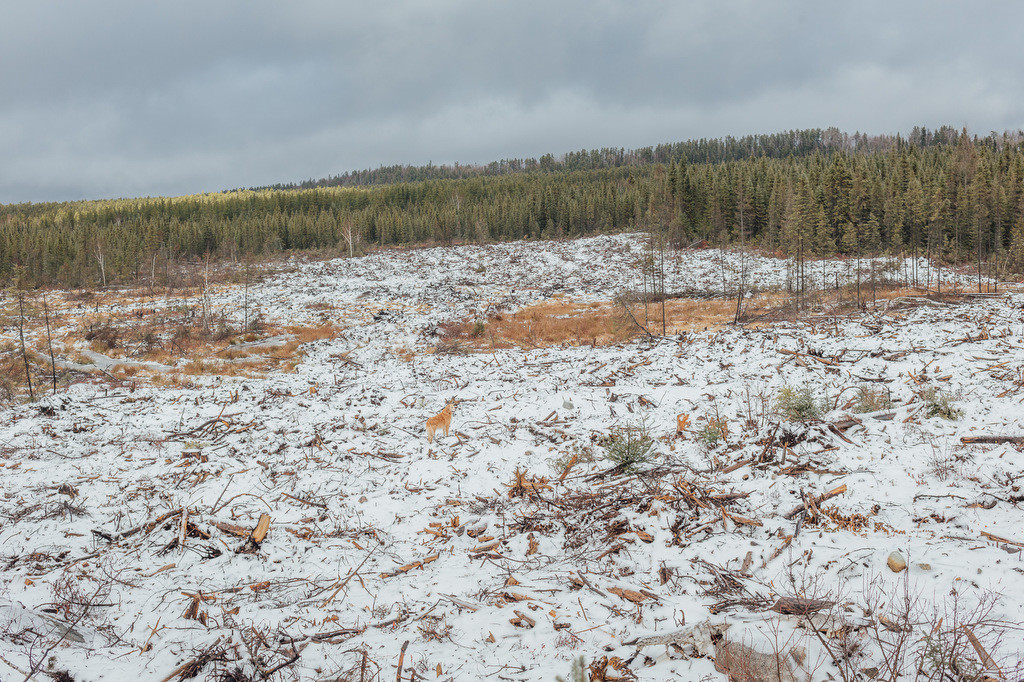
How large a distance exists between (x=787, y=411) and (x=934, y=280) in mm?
37239

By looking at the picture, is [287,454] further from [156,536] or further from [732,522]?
[732,522]

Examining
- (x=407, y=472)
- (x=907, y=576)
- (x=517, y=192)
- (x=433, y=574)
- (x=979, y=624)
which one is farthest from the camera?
(x=517, y=192)

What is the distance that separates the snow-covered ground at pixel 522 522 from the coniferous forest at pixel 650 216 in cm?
1651

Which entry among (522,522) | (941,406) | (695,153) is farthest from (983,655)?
(695,153)

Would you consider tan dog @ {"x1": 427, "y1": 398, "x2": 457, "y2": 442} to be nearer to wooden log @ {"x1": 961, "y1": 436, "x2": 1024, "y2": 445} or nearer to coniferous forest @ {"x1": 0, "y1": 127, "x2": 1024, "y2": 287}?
wooden log @ {"x1": 961, "y1": 436, "x2": 1024, "y2": 445}

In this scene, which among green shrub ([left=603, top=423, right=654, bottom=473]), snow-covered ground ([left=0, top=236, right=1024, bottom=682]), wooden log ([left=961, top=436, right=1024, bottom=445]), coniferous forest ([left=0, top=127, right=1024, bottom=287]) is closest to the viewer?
snow-covered ground ([left=0, top=236, right=1024, bottom=682])

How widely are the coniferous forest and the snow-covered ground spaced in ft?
54.2

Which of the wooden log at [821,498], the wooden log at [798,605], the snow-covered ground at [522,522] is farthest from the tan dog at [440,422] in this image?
the wooden log at [798,605]

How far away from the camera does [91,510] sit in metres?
6.50

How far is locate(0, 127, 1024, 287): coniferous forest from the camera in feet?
136

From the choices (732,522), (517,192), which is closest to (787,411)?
(732,522)

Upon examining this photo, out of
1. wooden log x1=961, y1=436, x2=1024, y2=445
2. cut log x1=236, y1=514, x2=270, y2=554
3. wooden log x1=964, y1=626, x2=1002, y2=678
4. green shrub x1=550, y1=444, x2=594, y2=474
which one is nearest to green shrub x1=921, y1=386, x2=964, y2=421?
wooden log x1=961, y1=436, x2=1024, y2=445

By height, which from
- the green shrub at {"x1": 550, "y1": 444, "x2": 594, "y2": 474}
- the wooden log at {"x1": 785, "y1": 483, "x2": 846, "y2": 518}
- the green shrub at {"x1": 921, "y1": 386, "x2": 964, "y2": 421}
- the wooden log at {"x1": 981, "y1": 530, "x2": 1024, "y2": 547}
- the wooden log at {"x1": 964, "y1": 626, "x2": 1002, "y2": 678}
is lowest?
the green shrub at {"x1": 550, "y1": 444, "x2": 594, "y2": 474}

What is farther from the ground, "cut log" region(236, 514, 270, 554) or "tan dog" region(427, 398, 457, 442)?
"tan dog" region(427, 398, 457, 442)
